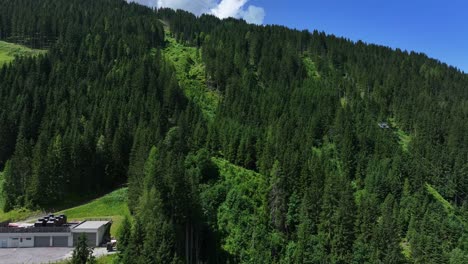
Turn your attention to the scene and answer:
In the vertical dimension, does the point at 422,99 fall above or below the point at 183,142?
above

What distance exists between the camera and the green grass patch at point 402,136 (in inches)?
5033

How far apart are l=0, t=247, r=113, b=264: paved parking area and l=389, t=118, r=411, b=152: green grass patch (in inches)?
4041

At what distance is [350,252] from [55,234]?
156ft

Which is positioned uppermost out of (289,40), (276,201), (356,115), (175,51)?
(289,40)

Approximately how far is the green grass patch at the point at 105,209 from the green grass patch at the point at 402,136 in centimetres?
8992

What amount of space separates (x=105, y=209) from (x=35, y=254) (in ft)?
55.5

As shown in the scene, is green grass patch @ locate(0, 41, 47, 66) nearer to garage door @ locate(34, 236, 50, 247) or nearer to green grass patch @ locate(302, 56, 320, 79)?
green grass patch @ locate(302, 56, 320, 79)

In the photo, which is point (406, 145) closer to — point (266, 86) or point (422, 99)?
point (422, 99)

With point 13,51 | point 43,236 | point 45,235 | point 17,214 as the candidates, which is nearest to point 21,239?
point 43,236

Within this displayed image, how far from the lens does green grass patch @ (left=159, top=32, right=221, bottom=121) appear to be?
132 meters

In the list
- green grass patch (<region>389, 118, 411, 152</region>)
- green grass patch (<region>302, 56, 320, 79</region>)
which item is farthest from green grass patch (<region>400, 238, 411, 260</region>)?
green grass patch (<region>302, 56, 320, 79</region>)

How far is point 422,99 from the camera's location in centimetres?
14988

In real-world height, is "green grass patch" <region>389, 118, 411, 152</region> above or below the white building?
above

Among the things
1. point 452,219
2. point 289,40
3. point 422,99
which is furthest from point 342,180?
point 289,40
